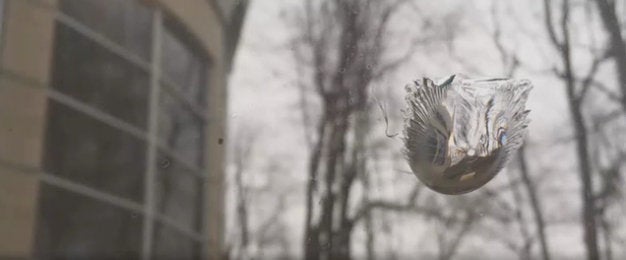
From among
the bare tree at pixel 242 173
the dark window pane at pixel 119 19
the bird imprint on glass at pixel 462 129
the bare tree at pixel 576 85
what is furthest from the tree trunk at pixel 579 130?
the dark window pane at pixel 119 19

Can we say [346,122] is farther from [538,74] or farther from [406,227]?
[538,74]

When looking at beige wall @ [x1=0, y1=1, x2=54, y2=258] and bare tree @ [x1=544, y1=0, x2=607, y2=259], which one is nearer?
beige wall @ [x1=0, y1=1, x2=54, y2=258]

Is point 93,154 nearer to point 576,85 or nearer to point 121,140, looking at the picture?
point 121,140

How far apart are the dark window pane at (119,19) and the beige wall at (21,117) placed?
4cm

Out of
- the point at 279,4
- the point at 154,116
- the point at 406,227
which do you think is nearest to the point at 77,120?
the point at 154,116

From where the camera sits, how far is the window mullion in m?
0.94

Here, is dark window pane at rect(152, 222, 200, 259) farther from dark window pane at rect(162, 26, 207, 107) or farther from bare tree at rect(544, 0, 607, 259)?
→ bare tree at rect(544, 0, 607, 259)

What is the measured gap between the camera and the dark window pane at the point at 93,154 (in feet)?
3.10

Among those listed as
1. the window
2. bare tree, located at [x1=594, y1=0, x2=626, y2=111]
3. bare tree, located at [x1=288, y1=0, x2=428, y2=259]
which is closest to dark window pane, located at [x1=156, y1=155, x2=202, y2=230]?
the window

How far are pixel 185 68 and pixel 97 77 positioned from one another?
11cm

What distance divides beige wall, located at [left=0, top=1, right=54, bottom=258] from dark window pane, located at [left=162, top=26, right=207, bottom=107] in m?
0.14

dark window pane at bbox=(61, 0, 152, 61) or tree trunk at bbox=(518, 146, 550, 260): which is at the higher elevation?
dark window pane at bbox=(61, 0, 152, 61)

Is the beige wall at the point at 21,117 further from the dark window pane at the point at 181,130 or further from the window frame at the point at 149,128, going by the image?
the dark window pane at the point at 181,130

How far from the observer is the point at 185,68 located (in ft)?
3.35
